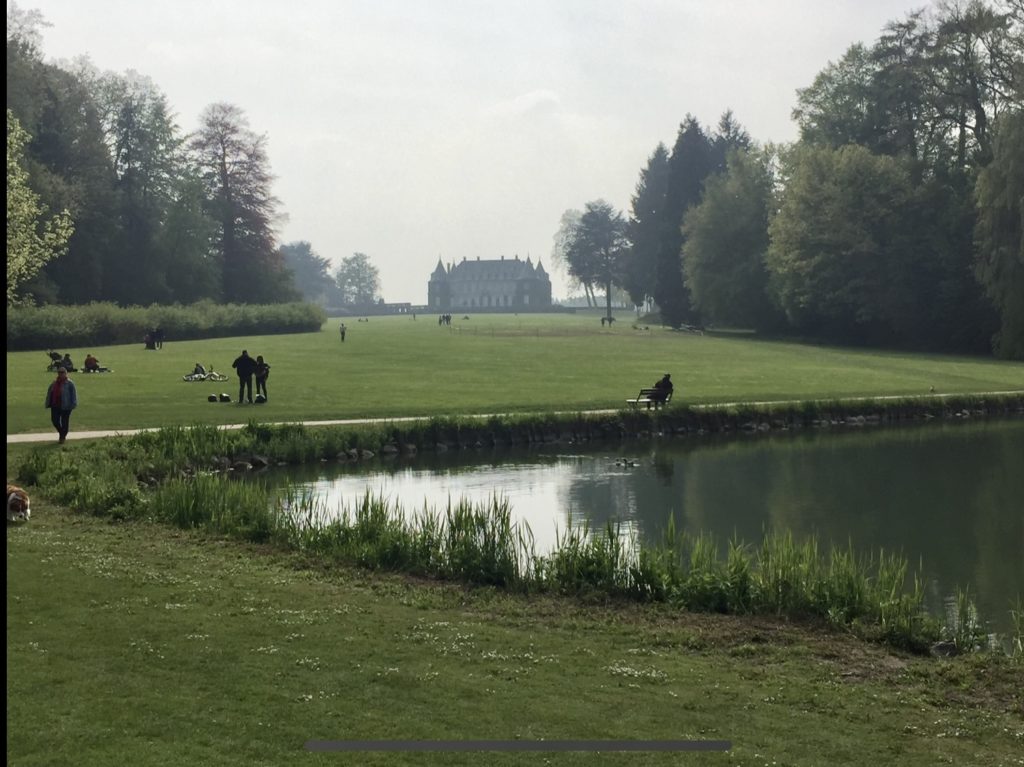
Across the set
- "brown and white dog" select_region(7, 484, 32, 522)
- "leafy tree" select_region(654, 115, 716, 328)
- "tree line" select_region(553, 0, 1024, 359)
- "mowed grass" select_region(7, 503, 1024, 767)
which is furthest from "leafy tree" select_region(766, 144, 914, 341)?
"mowed grass" select_region(7, 503, 1024, 767)

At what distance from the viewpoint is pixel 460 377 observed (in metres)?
45.1

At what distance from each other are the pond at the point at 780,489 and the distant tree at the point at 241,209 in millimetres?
65260

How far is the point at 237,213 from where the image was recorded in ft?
308

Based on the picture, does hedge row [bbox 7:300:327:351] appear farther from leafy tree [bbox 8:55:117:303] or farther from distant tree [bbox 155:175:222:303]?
distant tree [bbox 155:175:222:303]

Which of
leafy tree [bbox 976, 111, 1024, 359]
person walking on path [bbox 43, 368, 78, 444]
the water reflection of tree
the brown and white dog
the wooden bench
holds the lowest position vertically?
the water reflection of tree

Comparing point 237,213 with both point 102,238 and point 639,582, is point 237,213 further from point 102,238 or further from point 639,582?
point 639,582

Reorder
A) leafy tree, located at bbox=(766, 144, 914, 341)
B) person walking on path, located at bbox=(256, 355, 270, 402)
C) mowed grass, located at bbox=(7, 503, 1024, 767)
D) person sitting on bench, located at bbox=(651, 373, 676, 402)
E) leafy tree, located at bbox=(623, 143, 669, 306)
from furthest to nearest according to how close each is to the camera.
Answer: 1. leafy tree, located at bbox=(623, 143, 669, 306)
2. leafy tree, located at bbox=(766, 144, 914, 341)
3. person sitting on bench, located at bbox=(651, 373, 676, 402)
4. person walking on path, located at bbox=(256, 355, 270, 402)
5. mowed grass, located at bbox=(7, 503, 1024, 767)

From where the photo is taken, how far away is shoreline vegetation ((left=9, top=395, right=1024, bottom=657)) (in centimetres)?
1195

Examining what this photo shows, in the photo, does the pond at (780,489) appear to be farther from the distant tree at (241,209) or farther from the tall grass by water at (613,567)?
the distant tree at (241,209)

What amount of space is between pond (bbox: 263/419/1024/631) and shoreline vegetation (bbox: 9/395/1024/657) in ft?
3.22

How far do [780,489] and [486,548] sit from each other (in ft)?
39.7

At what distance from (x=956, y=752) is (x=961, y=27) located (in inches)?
2486

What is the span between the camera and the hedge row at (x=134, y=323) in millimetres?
56875

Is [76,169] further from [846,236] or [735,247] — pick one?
[846,236]
